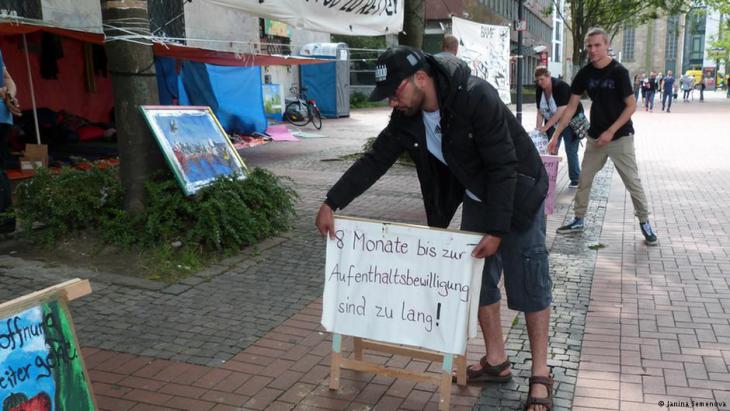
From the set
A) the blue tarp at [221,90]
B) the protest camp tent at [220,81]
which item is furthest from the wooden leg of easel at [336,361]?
the blue tarp at [221,90]

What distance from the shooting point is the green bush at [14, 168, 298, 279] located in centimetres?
560

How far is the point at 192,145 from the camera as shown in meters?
6.32

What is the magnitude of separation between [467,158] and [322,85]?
2130cm

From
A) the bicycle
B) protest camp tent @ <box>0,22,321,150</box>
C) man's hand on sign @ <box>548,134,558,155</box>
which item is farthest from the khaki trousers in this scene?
the bicycle

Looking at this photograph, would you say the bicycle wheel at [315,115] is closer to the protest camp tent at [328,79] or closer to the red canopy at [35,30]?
the protest camp tent at [328,79]

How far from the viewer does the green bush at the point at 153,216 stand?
220 inches

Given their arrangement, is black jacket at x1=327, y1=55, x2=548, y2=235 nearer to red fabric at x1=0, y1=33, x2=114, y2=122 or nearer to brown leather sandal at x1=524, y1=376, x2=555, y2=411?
brown leather sandal at x1=524, y1=376, x2=555, y2=411

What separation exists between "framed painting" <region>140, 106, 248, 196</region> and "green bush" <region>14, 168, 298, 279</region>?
145 mm

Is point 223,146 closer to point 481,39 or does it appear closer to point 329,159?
point 481,39

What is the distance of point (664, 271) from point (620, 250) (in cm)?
70

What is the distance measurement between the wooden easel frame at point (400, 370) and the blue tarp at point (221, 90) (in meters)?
10.2

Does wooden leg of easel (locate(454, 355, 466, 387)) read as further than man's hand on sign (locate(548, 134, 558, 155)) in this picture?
No

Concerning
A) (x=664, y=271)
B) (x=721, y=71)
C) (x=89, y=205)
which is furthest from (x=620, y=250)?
(x=721, y=71)

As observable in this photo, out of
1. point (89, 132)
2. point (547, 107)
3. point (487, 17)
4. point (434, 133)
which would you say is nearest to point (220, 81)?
point (89, 132)
